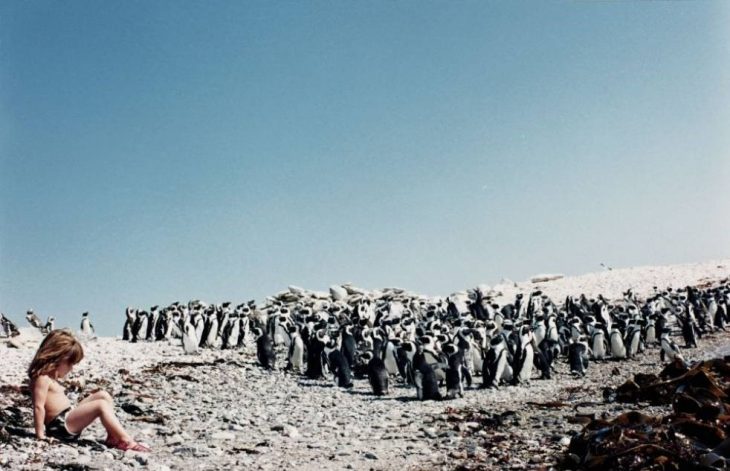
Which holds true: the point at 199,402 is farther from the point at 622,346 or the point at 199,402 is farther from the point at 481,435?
the point at 622,346

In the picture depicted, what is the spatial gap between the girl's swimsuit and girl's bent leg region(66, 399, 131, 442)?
0.04 metres

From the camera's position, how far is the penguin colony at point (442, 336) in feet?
45.0

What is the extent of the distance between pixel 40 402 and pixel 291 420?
409 centimetres

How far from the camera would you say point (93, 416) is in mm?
6438

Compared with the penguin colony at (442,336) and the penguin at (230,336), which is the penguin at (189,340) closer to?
the penguin colony at (442,336)

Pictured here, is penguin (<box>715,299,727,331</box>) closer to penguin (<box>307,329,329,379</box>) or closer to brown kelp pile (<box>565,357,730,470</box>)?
penguin (<box>307,329,329,379</box>)

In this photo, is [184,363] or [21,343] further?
[21,343]

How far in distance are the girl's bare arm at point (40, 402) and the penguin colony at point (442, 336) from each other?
6.95 metres

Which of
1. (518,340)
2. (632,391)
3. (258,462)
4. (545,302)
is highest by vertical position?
(545,302)

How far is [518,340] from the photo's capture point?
595 inches

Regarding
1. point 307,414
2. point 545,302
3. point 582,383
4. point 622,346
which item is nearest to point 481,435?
point 307,414

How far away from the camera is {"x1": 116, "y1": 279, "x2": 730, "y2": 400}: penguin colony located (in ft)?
45.0

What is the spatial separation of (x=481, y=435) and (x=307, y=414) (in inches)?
113

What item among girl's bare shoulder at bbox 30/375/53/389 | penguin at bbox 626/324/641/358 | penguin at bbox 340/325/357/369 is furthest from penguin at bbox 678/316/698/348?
girl's bare shoulder at bbox 30/375/53/389
